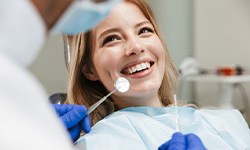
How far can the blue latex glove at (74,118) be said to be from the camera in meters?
1.29

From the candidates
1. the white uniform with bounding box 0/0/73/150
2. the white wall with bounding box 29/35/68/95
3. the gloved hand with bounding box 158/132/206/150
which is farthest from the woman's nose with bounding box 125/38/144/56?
the white wall with bounding box 29/35/68/95

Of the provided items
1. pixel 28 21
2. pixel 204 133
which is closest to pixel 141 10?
pixel 204 133

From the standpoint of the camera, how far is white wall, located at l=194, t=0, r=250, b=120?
330 centimetres

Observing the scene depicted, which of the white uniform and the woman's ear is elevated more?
the white uniform

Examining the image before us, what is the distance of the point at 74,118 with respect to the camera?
129 cm

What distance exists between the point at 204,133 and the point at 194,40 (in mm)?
2284

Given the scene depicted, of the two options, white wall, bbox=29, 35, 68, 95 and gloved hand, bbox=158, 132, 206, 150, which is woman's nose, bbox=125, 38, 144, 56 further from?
white wall, bbox=29, 35, 68, 95

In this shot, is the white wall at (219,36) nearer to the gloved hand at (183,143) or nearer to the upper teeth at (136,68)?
the upper teeth at (136,68)

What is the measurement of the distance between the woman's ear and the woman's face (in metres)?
0.02

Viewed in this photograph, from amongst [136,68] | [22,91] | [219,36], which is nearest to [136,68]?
[136,68]

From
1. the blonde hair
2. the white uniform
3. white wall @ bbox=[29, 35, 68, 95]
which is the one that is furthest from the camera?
white wall @ bbox=[29, 35, 68, 95]

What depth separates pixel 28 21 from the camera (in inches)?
23.4

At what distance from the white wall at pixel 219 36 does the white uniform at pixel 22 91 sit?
287 centimetres

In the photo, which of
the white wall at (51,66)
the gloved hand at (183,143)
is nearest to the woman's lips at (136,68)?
the gloved hand at (183,143)
